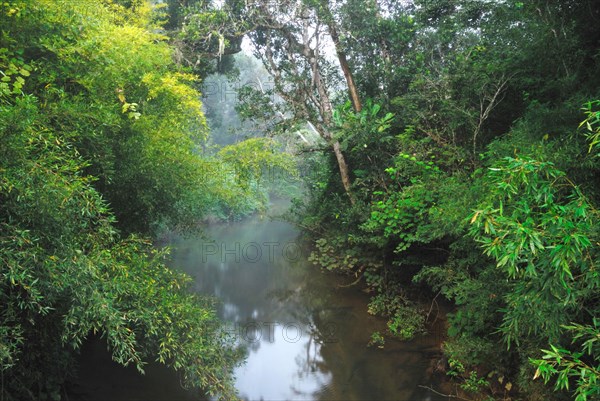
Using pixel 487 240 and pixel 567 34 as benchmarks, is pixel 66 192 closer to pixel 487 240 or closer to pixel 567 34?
pixel 487 240

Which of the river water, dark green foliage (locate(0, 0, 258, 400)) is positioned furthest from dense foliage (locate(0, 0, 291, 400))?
the river water

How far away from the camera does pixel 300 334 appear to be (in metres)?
6.89

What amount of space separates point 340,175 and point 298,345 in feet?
12.1

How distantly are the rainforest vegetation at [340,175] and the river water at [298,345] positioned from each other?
368 mm

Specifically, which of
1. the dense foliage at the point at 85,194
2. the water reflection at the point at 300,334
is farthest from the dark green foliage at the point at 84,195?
the water reflection at the point at 300,334

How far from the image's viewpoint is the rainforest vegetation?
2.57 m

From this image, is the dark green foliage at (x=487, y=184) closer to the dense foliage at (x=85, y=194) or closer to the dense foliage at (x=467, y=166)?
the dense foliage at (x=467, y=166)

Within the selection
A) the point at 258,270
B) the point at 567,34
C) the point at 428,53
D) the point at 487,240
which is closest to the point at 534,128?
the point at 567,34

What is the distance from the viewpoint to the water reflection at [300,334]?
16.7 feet

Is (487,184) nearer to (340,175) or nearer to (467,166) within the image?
(467,166)

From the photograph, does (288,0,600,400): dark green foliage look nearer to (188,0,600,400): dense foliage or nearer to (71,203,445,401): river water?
(188,0,600,400): dense foliage

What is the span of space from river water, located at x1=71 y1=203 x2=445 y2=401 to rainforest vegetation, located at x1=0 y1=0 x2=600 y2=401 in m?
0.37

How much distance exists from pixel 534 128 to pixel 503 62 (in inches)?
68.1

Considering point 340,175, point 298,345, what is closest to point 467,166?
point 340,175
